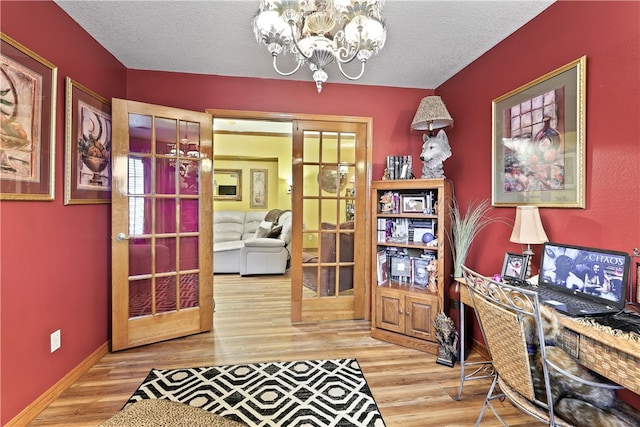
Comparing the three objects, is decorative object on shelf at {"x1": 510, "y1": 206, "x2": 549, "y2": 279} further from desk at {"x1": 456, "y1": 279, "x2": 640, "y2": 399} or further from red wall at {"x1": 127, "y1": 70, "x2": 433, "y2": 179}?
red wall at {"x1": 127, "y1": 70, "x2": 433, "y2": 179}

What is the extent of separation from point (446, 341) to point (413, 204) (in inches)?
47.7

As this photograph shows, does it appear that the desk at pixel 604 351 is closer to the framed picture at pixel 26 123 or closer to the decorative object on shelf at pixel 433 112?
the decorative object on shelf at pixel 433 112

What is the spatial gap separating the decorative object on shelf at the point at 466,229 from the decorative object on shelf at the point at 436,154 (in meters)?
0.40

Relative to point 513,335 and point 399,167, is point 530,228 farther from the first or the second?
point 399,167

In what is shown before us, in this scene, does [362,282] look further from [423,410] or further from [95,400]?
[95,400]

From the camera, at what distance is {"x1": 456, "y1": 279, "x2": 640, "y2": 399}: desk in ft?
3.60

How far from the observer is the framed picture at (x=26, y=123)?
159 centimetres

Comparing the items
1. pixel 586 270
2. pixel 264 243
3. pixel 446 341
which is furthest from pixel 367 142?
pixel 264 243

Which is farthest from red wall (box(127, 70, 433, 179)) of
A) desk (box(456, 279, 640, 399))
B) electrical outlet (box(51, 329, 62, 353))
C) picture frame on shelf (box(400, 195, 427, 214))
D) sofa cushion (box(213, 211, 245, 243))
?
sofa cushion (box(213, 211, 245, 243))

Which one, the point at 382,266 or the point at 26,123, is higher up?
the point at 26,123

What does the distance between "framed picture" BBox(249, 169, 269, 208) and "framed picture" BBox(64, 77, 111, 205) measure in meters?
4.65

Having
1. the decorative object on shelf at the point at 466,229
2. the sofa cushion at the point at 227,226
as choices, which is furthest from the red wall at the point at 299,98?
the sofa cushion at the point at 227,226

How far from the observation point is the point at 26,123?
1.73 metres

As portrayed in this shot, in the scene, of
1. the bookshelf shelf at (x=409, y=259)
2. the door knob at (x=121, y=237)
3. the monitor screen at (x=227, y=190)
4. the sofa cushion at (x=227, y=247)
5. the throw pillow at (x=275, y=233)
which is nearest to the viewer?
the door knob at (x=121, y=237)
